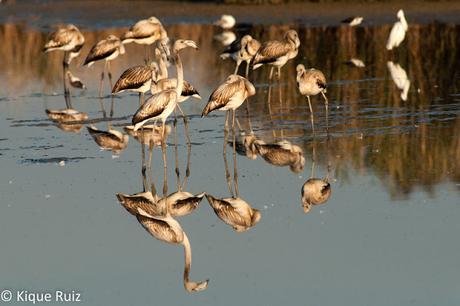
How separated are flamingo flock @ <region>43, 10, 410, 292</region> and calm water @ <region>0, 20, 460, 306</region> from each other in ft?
0.48

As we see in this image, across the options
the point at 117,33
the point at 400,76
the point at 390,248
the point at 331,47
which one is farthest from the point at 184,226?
the point at 117,33

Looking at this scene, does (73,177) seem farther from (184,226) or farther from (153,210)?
(184,226)

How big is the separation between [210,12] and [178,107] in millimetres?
17969

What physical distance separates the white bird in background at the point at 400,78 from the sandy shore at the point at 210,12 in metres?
6.79

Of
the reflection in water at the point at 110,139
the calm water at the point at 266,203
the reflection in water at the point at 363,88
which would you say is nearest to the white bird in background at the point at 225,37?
the reflection in water at the point at 363,88

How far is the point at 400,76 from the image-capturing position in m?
21.2

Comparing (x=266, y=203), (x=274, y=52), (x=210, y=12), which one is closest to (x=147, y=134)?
(x=274, y=52)

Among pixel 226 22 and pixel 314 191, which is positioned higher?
pixel 226 22

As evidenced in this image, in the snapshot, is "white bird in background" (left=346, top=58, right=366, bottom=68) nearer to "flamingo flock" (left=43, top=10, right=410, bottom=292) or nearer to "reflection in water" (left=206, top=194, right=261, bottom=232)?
"flamingo flock" (left=43, top=10, right=410, bottom=292)

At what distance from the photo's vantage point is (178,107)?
15242 mm

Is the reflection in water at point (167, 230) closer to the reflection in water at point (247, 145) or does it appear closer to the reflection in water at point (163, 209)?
the reflection in water at point (163, 209)

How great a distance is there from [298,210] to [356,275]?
7.77ft

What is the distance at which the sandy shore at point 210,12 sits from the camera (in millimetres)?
30531

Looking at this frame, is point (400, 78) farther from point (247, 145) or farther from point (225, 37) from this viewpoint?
point (225, 37)
